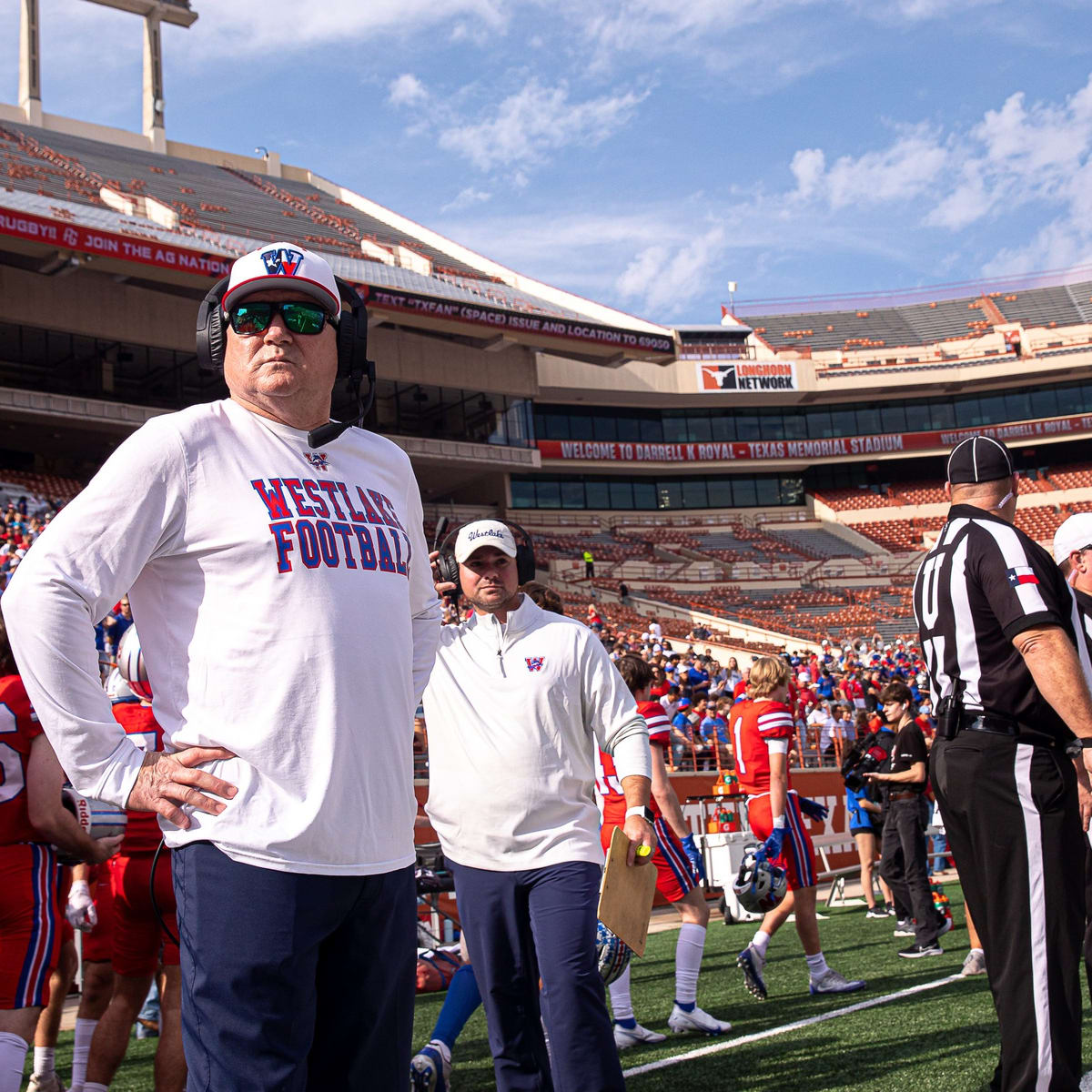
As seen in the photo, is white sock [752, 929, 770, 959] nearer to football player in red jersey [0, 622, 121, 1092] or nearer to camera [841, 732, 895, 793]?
camera [841, 732, 895, 793]

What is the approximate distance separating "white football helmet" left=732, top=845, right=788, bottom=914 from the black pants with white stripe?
11.4 ft

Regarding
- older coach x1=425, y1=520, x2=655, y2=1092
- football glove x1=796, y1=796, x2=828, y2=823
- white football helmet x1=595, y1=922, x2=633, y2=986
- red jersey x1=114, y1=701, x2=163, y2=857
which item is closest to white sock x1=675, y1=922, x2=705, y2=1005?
football glove x1=796, y1=796, x2=828, y2=823

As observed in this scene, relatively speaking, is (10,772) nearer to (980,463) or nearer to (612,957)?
(612,957)

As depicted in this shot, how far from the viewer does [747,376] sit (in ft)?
167

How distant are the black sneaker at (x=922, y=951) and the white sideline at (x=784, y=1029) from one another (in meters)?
1.16

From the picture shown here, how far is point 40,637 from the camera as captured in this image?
2.03 m

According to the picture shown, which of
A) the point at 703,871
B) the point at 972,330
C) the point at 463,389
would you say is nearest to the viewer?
the point at 703,871

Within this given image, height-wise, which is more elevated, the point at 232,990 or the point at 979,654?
the point at 979,654

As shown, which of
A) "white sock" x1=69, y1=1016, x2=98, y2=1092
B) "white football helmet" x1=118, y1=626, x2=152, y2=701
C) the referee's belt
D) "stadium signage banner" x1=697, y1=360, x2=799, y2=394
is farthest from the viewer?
"stadium signage banner" x1=697, y1=360, x2=799, y2=394

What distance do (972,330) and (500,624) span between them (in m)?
56.4

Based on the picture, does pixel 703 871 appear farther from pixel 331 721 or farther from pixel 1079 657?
pixel 331 721

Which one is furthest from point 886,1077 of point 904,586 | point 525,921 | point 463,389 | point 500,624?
point 904,586

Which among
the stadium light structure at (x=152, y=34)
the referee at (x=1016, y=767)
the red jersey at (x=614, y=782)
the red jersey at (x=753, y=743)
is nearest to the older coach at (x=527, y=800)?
the referee at (x=1016, y=767)

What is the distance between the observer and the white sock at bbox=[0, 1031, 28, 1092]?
3705 mm
